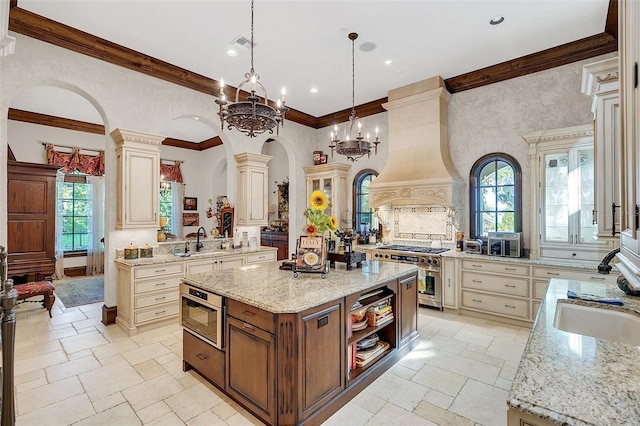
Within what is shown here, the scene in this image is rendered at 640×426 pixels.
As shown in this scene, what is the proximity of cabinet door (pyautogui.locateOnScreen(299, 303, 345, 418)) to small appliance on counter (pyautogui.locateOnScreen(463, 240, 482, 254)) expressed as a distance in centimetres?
318

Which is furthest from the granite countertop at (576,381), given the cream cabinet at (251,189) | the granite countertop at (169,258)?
the cream cabinet at (251,189)

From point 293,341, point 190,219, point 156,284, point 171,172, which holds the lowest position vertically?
point 156,284

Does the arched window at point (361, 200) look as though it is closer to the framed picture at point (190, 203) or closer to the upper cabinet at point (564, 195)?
the upper cabinet at point (564, 195)

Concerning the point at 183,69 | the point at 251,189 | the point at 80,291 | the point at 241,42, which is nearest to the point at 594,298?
the point at 241,42

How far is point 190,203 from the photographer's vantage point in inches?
364

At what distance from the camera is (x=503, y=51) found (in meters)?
4.14

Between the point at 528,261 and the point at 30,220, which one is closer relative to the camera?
the point at 528,261

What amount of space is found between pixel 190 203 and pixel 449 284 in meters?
7.66

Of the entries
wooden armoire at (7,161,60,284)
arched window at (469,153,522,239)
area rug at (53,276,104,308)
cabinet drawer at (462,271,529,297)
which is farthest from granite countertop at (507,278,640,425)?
wooden armoire at (7,161,60,284)

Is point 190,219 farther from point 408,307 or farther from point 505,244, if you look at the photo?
point 505,244

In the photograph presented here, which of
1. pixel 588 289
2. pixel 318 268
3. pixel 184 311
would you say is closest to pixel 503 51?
pixel 588 289

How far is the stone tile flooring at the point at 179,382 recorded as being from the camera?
7.46 feet

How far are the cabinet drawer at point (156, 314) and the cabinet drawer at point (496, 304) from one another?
415 cm

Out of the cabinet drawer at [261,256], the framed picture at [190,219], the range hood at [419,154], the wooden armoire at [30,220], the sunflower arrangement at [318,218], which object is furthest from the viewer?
the framed picture at [190,219]
